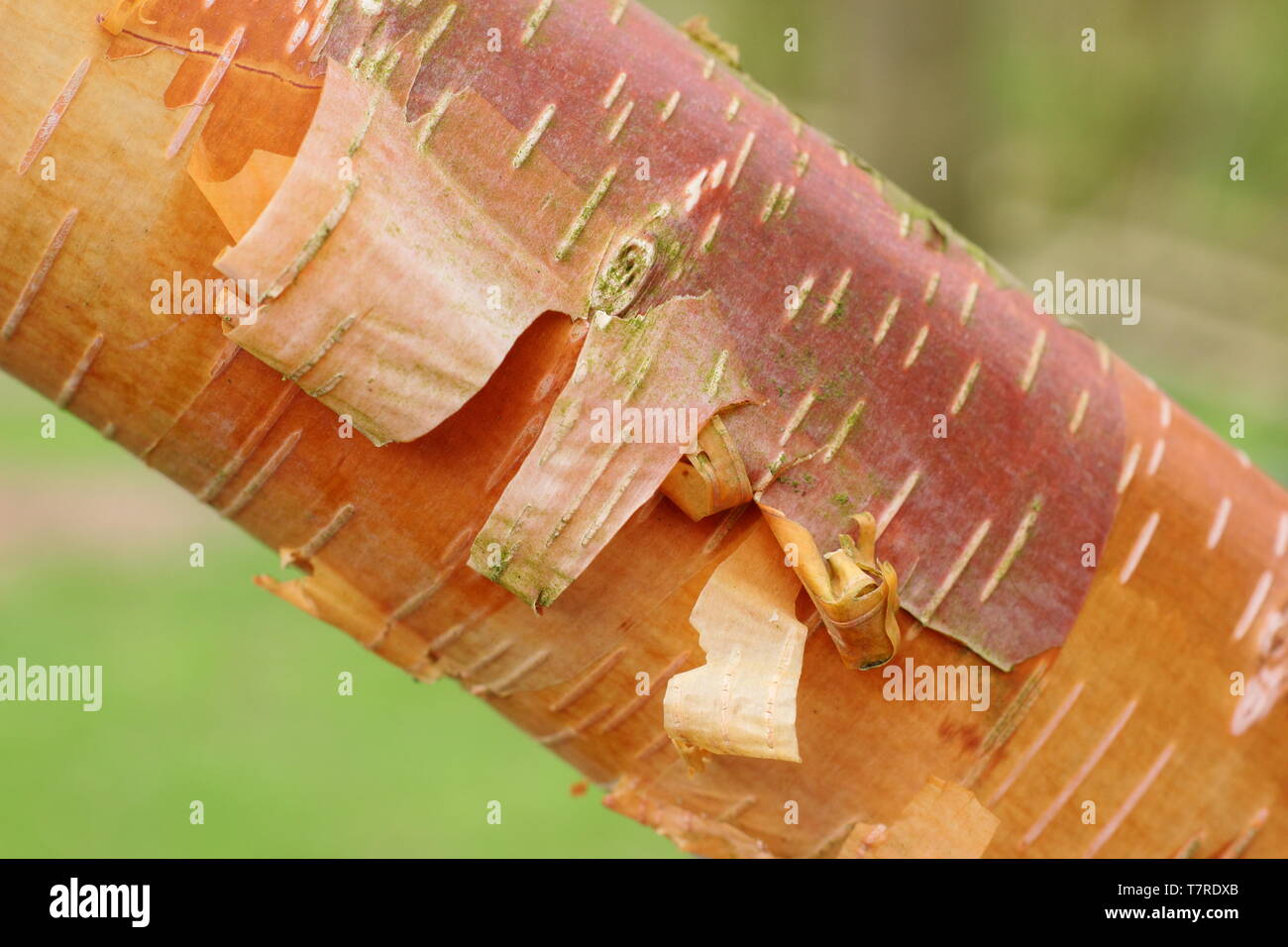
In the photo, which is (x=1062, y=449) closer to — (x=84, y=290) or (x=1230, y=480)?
(x=1230, y=480)

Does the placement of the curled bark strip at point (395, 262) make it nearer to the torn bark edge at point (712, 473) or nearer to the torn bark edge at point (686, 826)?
the torn bark edge at point (712, 473)

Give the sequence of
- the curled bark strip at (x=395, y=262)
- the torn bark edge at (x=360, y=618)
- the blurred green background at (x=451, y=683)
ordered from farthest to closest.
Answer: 1. the blurred green background at (x=451, y=683)
2. the torn bark edge at (x=360, y=618)
3. the curled bark strip at (x=395, y=262)

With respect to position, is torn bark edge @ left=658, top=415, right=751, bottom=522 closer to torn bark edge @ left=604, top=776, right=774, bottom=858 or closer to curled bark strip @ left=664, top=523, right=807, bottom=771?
curled bark strip @ left=664, top=523, right=807, bottom=771

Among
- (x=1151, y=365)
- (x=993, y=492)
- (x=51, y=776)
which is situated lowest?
(x=51, y=776)

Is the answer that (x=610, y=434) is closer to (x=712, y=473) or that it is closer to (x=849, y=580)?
(x=712, y=473)

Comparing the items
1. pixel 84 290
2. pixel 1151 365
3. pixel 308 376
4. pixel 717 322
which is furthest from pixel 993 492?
pixel 1151 365

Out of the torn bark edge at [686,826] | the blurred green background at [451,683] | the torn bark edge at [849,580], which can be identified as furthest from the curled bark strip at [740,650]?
the blurred green background at [451,683]
